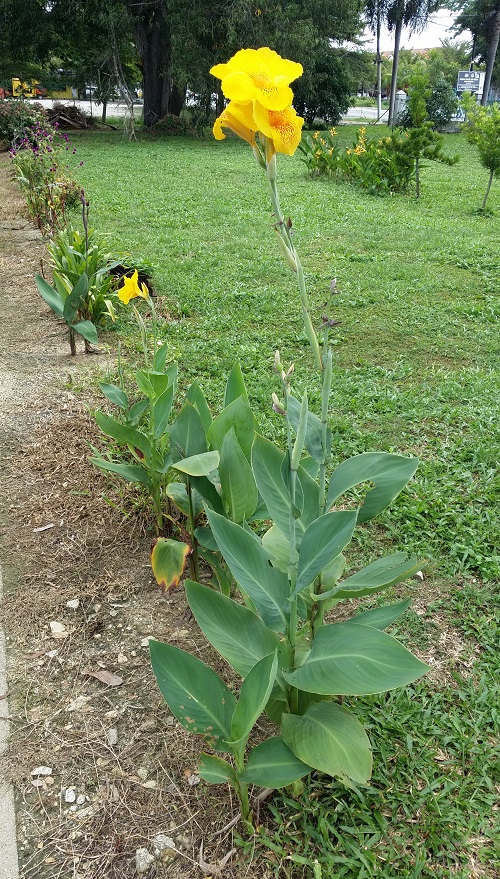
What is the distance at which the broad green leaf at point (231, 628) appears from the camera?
1.50 metres

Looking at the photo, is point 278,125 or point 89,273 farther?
point 89,273

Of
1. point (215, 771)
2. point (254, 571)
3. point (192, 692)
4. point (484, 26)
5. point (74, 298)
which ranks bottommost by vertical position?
Answer: point (215, 771)

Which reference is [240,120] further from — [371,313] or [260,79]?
[371,313]

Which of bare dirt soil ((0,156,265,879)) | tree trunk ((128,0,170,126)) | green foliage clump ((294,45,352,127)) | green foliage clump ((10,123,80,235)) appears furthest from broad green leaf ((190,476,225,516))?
green foliage clump ((294,45,352,127))

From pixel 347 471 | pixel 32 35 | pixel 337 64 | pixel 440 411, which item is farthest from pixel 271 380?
pixel 337 64

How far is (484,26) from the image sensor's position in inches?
1379

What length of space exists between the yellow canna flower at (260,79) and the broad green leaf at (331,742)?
126 cm

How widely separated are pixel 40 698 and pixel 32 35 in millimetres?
20651

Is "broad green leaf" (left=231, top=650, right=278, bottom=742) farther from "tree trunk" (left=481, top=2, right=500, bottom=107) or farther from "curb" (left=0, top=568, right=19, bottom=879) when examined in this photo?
"tree trunk" (left=481, top=2, right=500, bottom=107)

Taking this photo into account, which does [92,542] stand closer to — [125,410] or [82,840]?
[125,410]

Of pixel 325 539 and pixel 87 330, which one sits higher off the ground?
pixel 325 539

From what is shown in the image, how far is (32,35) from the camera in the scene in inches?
704

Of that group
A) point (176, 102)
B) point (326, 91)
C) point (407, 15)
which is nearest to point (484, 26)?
point (407, 15)

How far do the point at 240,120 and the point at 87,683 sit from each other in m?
1.50
